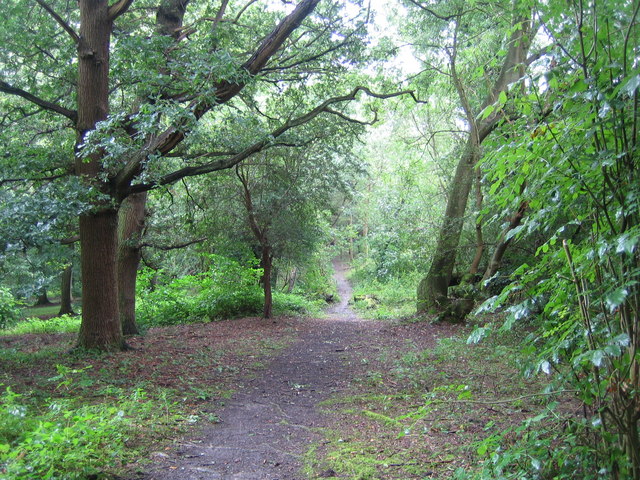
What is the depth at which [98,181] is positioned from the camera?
23.8 feet

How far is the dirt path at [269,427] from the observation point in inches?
147

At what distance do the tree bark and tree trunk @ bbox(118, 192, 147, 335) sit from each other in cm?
766

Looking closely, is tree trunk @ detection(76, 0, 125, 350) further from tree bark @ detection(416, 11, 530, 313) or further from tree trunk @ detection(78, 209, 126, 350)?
tree bark @ detection(416, 11, 530, 313)

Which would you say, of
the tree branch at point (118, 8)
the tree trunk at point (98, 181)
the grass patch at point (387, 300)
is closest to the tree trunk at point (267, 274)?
the grass patch at point (387, 300)

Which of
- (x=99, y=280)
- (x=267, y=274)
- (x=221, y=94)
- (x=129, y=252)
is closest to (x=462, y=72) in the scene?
(x=221, y=94)

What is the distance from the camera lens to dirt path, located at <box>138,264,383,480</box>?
3.75 metres

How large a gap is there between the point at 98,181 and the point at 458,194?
8686mm

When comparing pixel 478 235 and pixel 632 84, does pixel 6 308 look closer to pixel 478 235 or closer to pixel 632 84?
pixel 478 235

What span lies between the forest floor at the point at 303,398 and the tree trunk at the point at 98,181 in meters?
0.71

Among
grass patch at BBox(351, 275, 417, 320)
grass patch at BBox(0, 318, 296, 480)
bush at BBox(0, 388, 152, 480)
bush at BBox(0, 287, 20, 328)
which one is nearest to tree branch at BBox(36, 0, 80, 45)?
Result: grass patch at BBox(0, 318, 296, 480)

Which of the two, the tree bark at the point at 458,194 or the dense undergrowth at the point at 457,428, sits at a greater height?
the tree bark at the point at 458,194

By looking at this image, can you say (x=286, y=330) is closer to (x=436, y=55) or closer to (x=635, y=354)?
(x=436, y=55)

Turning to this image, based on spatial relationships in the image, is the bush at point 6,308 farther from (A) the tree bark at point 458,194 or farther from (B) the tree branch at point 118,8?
(A) the tree bark at point 458,194

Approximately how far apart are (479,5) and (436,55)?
2.05 metres
